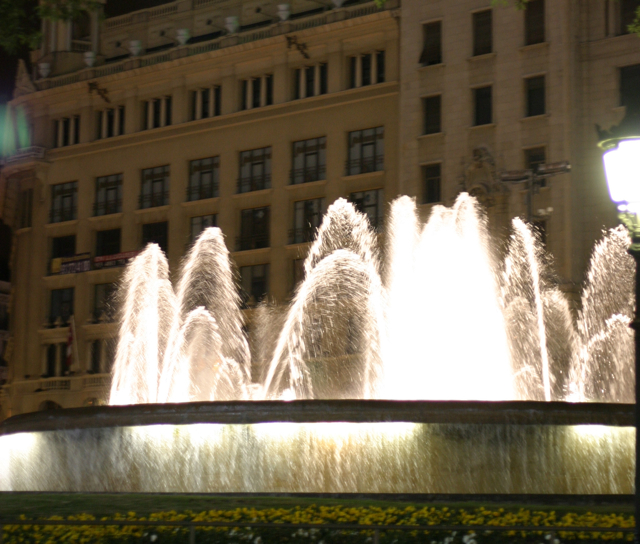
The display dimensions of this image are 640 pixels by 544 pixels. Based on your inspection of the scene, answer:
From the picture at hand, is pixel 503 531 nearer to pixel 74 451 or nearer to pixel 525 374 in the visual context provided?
pixel 74 451

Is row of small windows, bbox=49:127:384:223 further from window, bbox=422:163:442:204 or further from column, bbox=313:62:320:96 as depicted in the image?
window, bbox=422:163:442:204

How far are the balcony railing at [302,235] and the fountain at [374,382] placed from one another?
34.7 inches

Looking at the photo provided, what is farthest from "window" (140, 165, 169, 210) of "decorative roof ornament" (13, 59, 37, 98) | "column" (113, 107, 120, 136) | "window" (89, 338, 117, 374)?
"decorative roof ornament" (13, 59, 37, 98)

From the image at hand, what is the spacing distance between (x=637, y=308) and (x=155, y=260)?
128ft

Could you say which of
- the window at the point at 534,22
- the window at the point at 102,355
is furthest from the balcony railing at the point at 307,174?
the window at the point at 102,355

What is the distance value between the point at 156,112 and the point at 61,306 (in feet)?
33.4

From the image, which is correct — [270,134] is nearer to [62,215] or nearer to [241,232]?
[241,232]

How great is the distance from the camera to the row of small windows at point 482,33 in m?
43.1

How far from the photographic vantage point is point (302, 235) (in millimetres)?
49000

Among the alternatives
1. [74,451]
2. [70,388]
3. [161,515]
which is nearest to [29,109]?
[70,388]

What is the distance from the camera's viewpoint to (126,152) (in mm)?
55125

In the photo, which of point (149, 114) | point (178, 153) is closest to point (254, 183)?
point (178, 153)

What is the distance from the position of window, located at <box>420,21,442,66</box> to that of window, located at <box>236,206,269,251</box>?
9.82 meters

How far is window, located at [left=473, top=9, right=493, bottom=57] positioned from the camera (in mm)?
44250
